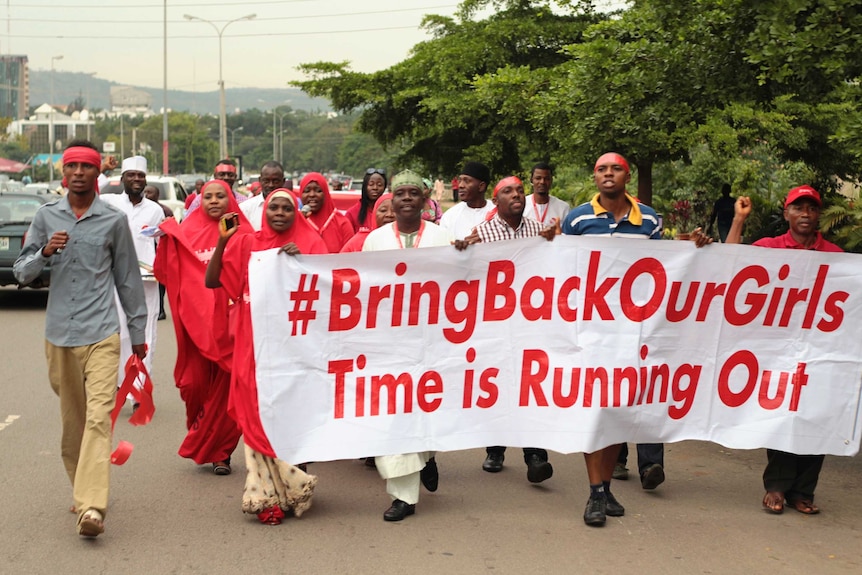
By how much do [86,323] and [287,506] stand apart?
1397 mm

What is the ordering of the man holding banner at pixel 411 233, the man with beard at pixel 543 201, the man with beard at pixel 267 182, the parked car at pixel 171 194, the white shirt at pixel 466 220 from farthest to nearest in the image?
the parked car at pixel 171 194
the man with beard at pixel 267 182
the white shirt at pixel 466 220
the man with beard at pixel 543 201
the man holding banner at pixel 411 233

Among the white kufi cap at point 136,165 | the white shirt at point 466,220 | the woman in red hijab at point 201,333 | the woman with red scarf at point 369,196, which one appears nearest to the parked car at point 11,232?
the white kufi cap at point 136,165

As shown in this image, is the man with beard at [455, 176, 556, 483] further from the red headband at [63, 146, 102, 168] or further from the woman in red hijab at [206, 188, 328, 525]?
the red headband at [63, 146, 102, 168]

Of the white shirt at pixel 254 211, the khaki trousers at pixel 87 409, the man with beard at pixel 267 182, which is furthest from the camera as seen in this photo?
the white shirt at pixel 254 211

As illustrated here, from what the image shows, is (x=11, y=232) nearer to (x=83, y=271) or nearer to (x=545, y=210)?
(x=545, y=210)

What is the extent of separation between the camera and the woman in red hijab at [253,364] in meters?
6.39

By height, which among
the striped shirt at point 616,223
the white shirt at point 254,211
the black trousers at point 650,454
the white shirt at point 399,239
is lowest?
the black trousers at point 650,454

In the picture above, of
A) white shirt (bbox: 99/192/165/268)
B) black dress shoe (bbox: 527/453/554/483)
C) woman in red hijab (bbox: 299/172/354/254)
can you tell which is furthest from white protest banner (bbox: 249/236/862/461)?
white shirt (bbox: 99/192/165/268)

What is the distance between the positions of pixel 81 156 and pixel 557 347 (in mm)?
2692

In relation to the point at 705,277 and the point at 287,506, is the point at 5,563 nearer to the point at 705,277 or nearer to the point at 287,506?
the point at 287,506

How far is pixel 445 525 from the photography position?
641 cm

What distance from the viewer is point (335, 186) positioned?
33719 mm

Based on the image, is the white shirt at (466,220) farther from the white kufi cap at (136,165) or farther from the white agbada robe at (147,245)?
the white kufi cap at (136,165)

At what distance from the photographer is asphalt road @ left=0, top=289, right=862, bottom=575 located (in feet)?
18.7
